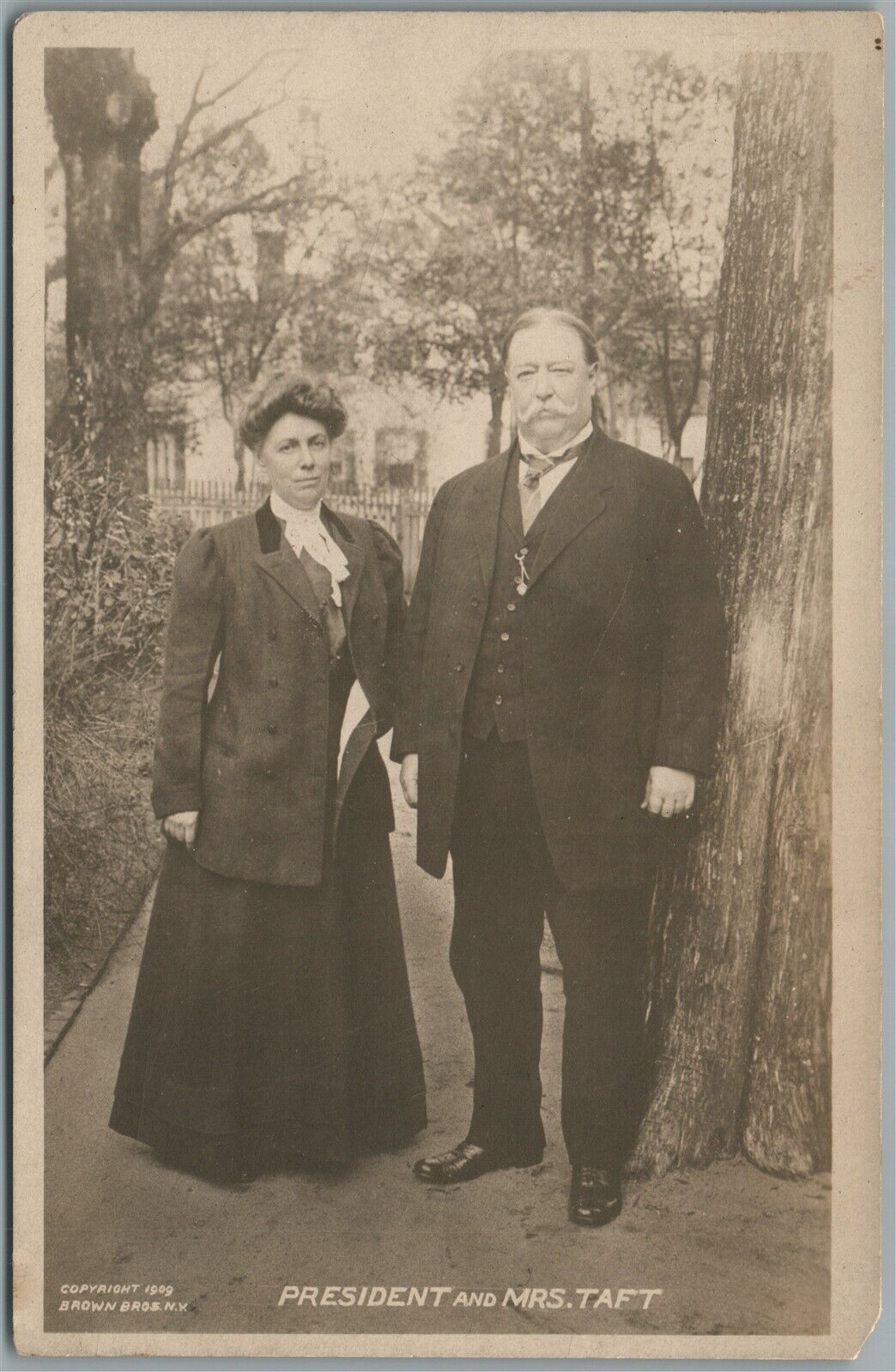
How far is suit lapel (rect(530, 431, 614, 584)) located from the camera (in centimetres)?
263

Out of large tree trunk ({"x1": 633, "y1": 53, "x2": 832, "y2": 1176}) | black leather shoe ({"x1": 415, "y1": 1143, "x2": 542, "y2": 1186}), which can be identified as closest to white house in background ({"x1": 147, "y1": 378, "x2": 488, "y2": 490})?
large tree trunk ({"x1": 633, "y1": 53, "x2": 832, "y2": 1176})

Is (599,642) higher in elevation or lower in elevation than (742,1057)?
higher

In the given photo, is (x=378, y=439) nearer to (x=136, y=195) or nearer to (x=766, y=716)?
(x=136, y=195)

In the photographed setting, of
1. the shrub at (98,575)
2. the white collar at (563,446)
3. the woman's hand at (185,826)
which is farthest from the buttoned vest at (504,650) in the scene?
the shrub at (98,575)

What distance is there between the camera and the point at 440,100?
287 cm

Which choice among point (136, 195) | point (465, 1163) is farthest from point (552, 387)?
point (465, 1163)

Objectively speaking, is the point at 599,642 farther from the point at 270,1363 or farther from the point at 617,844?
the point at 270,1363

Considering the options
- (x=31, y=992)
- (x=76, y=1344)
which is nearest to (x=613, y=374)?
(x=31, y=992)

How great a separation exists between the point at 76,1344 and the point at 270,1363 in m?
0.50

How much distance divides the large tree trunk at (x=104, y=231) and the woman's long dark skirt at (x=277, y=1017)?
3.59 ft

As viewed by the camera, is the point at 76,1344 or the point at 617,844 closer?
the point at 617,844

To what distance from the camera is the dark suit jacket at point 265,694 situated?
8.91ft

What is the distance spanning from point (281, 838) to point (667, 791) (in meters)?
0.91

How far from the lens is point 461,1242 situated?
9.16 ft
